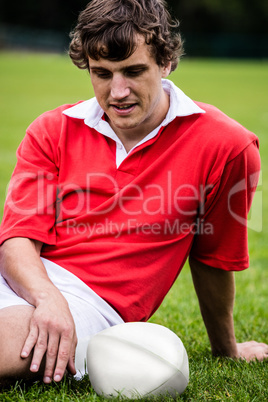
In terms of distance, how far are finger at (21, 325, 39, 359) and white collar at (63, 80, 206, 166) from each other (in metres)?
0.86

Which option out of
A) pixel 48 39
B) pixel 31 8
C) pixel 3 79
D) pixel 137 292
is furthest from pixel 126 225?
pixel 31 8

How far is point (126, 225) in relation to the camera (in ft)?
9.12

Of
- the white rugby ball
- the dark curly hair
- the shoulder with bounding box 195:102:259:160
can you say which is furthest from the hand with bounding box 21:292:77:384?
the dark curly hair

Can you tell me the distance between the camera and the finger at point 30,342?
94.5 inches

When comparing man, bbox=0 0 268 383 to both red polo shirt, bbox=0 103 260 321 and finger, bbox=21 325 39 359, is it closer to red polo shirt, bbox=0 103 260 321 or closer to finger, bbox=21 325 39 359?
red polo shirt, bbox=0 103 260 321

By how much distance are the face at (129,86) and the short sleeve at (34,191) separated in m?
0.37

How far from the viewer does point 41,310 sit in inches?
97.7

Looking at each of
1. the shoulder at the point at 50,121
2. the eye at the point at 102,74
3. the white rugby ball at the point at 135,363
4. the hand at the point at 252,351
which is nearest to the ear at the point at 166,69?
the eye at the point at 102,74

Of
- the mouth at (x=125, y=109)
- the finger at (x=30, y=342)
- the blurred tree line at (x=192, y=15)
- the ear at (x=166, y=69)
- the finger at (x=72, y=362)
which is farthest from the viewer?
the blurred tree line at (x=192, y=15)

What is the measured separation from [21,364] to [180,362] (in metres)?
0.63

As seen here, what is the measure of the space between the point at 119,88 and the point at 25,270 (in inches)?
34.9

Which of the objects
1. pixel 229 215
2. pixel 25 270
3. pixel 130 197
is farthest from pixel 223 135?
pixel 25 270

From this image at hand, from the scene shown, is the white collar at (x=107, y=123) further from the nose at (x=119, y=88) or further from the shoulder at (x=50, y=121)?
the nose at (x=119, y=88)

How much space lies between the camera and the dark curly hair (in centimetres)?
262
